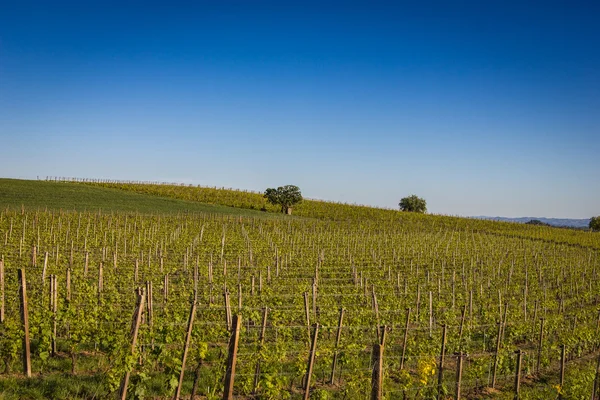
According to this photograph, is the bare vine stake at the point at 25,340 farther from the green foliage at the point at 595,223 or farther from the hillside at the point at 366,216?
the green foliage at the point at 595,223

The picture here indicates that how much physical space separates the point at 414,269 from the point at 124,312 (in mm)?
17429

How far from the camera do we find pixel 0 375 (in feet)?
25.6

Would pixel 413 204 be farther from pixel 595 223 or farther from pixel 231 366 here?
pixel 231 366

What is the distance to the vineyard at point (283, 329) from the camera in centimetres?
738

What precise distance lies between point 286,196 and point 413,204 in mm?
43478

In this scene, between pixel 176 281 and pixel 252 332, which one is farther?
pixel 176 281

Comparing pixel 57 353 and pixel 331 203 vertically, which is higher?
pixel 331 203

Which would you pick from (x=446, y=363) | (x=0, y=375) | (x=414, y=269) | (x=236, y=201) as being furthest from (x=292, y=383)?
(x=236, y=201)

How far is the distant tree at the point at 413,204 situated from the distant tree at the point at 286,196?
137ft

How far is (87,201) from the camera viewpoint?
2170 inches

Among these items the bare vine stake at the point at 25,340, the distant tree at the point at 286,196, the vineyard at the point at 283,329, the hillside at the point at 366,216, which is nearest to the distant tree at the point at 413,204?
the hillside at the point at 366,216

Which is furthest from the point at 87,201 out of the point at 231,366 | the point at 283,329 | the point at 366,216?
the point at 231,366

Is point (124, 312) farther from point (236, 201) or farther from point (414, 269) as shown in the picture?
point (236, 201)

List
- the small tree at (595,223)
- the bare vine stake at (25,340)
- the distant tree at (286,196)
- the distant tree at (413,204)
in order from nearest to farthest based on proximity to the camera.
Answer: the bare vine stake at (25,340), the distant tree at (286,196), the small tree at (595,223), the distant tree at (413,204)
